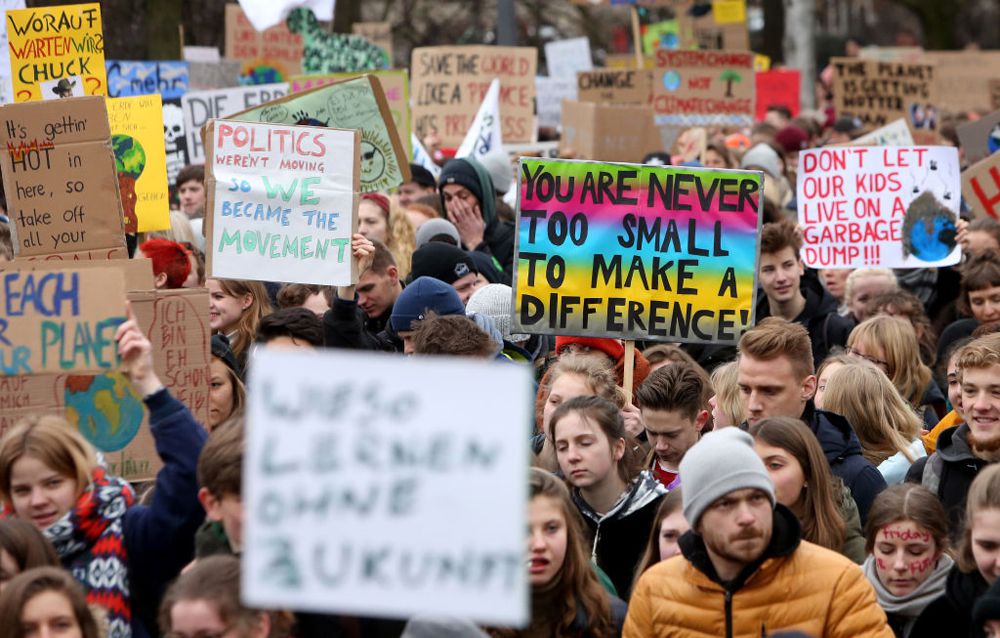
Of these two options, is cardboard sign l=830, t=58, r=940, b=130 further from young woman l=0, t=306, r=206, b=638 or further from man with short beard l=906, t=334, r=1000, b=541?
young woman l=0, t=306, r=206, b=638

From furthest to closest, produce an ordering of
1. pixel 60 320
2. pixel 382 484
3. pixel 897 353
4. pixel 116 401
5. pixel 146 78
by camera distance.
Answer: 1. pixel 146 78
2. pixel 897 353
3. pixel 116 401
4. pixel 60 320
5. pixel 382 484

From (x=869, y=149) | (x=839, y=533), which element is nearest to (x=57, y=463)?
(x=839, y=533)

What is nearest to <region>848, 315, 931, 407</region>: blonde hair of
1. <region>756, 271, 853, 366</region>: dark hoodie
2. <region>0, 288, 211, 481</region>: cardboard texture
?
<region>756, 271, 853, 366</region>: dark hoodie

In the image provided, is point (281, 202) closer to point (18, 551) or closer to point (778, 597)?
point (18, 551)

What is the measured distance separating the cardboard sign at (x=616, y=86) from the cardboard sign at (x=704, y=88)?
0.91 feet

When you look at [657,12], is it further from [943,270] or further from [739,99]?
[943,270]

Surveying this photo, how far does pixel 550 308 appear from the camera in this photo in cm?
695

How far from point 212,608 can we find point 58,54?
6351mm

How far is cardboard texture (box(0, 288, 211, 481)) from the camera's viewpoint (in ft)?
18.0

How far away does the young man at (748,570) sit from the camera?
4.23 metres

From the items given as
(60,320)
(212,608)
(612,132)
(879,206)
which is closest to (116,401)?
(60,320)

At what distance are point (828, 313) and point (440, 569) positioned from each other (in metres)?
5.83

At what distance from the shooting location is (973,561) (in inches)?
180

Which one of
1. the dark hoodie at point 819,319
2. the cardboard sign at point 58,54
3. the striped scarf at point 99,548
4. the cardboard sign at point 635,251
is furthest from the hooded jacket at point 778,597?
the cardboard sign at point 58,54
